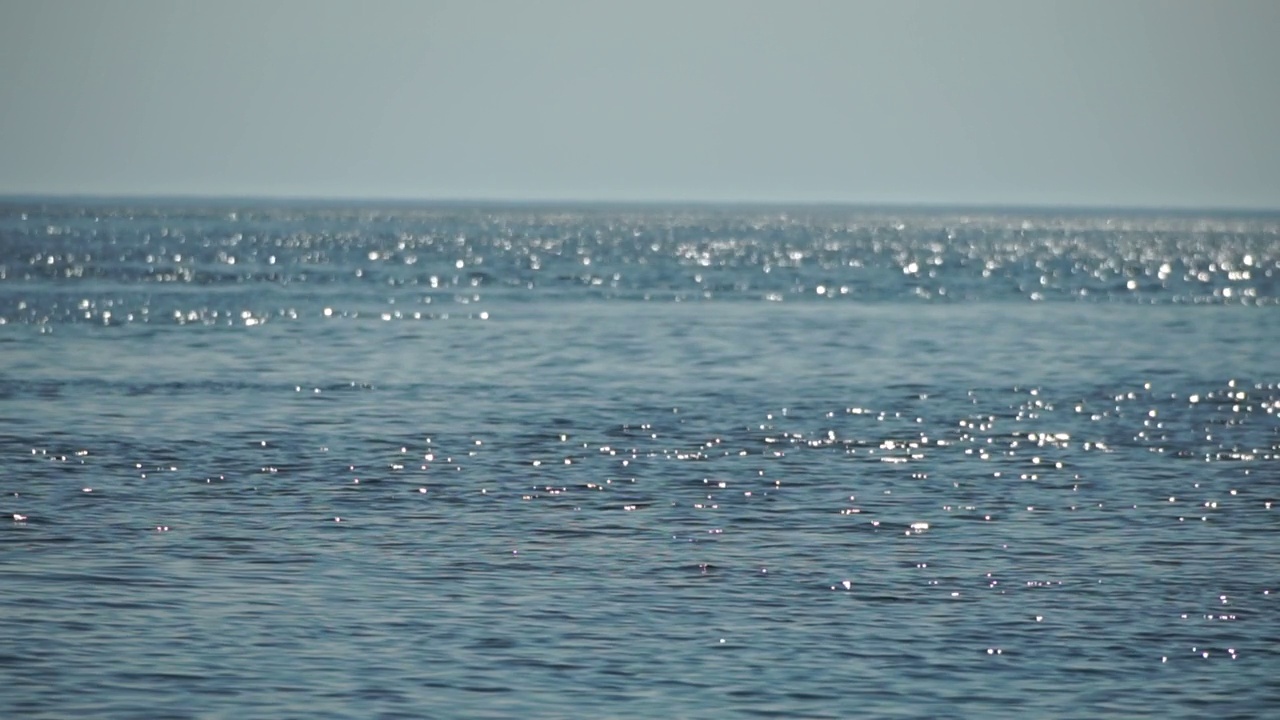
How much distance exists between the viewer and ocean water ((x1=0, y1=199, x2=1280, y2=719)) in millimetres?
15266

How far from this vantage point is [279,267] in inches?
3898

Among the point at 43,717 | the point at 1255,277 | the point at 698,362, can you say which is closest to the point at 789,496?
the point at 43,717

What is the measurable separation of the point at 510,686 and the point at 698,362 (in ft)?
98.2

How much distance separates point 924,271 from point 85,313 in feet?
193

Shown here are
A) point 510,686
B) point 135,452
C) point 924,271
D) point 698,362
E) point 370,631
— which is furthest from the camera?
point 924,271

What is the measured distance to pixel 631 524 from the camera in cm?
2209

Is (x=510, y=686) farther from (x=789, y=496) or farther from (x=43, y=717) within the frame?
(x=789, y=496)

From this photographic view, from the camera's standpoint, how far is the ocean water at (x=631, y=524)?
15266 millimetres

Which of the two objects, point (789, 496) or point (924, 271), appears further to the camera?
point (924, 271)

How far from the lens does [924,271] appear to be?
4198 inches

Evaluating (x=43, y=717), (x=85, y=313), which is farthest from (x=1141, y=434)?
(x=85, y=313)

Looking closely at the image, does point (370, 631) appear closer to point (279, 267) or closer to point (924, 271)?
point (279, 267)

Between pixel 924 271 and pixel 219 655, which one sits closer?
pixel 219 655

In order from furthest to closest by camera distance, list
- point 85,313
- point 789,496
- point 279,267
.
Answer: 1. point 279,267
2. point 85,313
3. point 789,496
